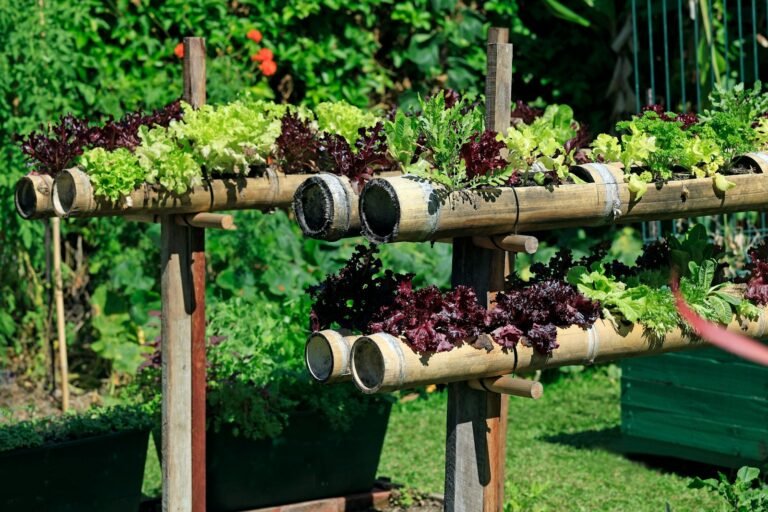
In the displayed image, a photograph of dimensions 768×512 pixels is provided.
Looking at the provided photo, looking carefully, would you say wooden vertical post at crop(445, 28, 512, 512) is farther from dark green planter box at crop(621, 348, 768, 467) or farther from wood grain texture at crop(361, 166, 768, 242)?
dark green planter box at crop(621, 348, 768, 467)

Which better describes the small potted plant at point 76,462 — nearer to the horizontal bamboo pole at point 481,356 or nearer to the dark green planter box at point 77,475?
the dark green planter box at point 77,475

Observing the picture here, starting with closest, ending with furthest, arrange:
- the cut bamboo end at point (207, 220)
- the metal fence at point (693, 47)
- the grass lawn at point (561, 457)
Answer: the cut bamboo end at point (207, 220) → the grass lawn at point (561, 457) → the metal fence at point (693, 47)

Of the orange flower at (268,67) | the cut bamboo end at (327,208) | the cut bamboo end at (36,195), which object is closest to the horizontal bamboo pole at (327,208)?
Answer: the cut bamboo end at (327,208)

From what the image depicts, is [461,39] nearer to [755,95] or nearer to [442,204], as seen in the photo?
[755,95]

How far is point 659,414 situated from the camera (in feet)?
19.6

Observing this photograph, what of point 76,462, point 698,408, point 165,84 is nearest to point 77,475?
point 76,462

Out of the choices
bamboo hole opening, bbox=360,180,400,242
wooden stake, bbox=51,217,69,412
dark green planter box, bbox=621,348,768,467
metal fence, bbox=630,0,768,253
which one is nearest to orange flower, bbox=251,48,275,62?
wooden stake, bbox=51,217,69,412

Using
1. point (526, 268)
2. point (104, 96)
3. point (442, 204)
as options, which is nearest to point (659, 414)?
point (526, 268)

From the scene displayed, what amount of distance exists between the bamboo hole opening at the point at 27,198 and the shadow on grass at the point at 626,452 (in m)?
3.37

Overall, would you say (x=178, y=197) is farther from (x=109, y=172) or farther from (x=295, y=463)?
(x=295, y=463)

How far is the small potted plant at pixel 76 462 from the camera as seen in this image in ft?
15.0

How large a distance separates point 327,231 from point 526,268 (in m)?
5.31

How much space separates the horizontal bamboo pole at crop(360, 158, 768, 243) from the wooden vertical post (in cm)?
18

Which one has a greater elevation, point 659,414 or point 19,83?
point 19,83
